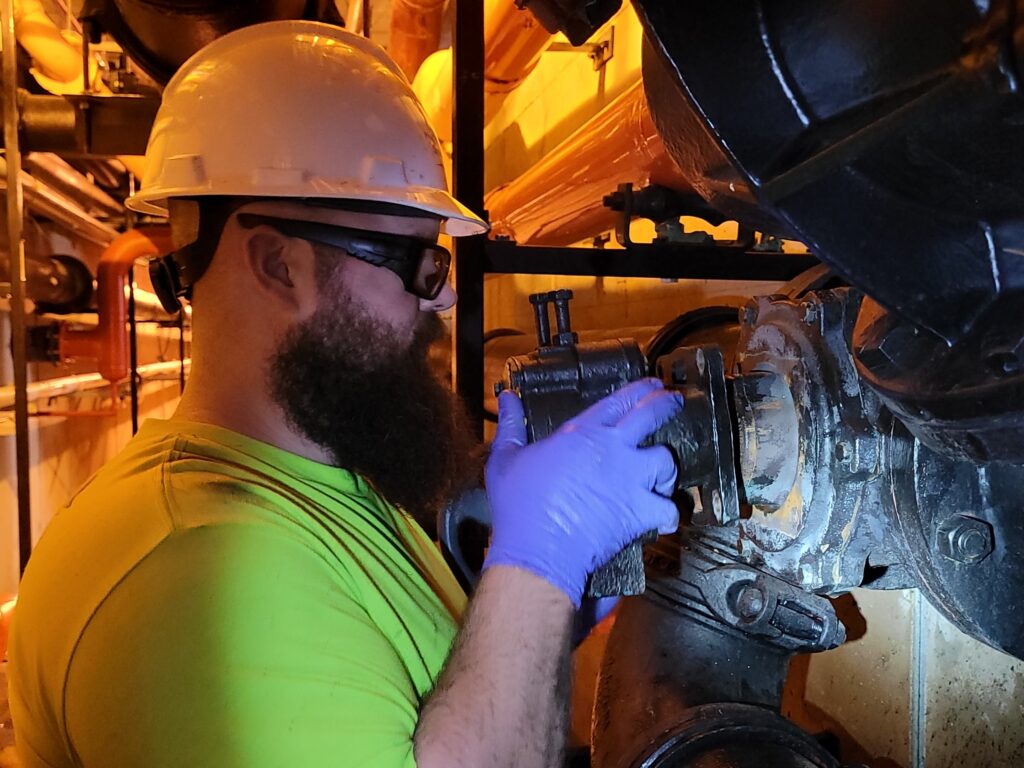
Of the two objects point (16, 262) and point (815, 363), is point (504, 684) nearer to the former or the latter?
point (815, 363)

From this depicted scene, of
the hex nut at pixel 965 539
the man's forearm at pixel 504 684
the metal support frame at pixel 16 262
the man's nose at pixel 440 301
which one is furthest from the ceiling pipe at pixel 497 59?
the hex nut at pixel 965 539

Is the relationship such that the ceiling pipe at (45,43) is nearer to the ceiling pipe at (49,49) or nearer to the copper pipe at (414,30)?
the ceiling pipe at (49,49)

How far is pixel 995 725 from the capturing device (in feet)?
3.34

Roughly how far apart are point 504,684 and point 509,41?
1.91 meters

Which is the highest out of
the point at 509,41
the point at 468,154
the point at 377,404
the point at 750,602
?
the point at 509,41

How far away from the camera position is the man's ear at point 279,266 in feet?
3.34

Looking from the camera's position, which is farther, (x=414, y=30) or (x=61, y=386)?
(x=61, y=386)

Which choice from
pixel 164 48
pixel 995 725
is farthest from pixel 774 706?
pixel 164 48

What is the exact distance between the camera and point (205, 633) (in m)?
0.69

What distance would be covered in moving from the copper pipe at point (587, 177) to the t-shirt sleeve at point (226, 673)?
0.75 m

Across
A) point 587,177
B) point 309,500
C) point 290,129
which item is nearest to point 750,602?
point 309,500

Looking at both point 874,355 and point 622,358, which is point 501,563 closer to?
point 622,358

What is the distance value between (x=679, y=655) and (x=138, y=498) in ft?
2.20

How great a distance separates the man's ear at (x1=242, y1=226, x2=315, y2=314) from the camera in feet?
3.34
